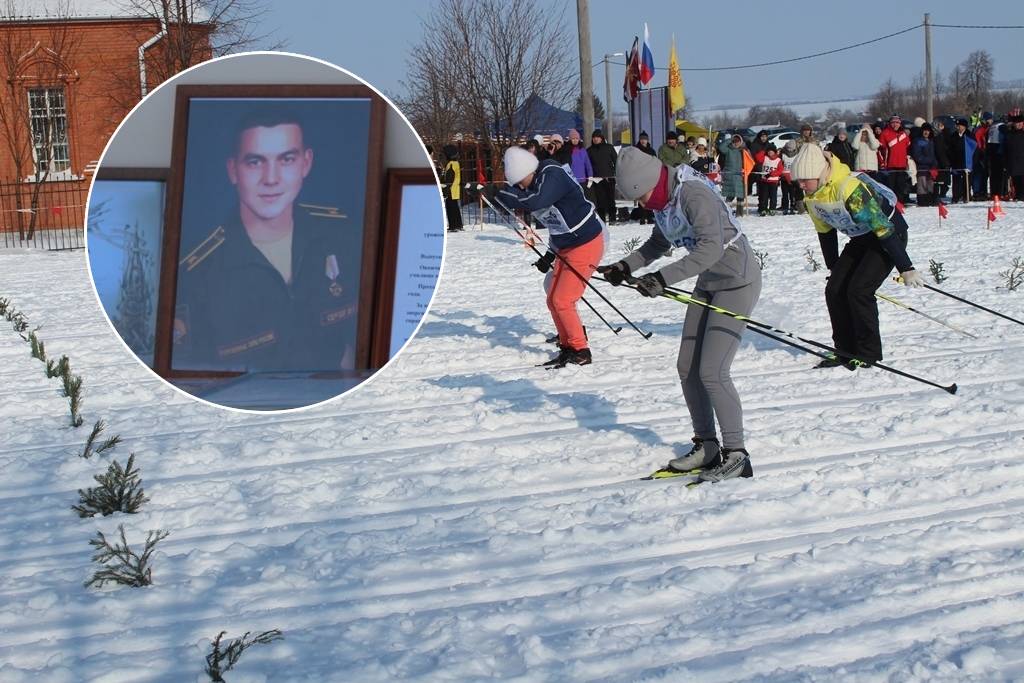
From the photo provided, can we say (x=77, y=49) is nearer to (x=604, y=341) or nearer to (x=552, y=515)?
(x=604, y=341)

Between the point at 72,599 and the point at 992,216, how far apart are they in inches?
613

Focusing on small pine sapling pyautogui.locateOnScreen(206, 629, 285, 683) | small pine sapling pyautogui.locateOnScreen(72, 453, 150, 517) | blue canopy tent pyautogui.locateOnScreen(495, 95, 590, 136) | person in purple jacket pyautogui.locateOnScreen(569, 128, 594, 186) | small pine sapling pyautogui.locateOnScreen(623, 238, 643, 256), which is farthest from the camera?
blue canopy tent pyautogui.locateOnScreen(495, 95, 590, 136)

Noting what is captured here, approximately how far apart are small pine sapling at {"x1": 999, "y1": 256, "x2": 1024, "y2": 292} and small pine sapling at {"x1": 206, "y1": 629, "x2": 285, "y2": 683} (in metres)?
9.33

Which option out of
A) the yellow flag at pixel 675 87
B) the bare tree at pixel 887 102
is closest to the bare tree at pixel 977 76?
the bare tree at pixel 887 102

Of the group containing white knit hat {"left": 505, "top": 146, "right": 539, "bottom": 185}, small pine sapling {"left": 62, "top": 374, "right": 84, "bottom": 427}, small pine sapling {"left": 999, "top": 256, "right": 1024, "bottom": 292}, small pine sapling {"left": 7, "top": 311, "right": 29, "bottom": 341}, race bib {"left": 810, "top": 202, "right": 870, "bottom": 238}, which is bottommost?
small pine sapling {"left": 62, "top": 374, "right": 84, "bottom": 427}

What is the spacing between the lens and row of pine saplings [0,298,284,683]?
3891 mm

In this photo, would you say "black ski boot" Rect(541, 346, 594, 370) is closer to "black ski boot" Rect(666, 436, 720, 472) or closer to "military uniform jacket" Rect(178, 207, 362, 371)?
"black ski boot" Rect(666, 436, 720, 472)

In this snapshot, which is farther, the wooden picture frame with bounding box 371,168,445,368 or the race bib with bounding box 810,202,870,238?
the race bib with bounding box 810,202,870,238

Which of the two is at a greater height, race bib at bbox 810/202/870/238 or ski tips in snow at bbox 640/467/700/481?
race bib at bbox 810/202/870/238

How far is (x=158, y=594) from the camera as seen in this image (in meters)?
4.57

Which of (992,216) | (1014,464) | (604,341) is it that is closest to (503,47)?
(992,216)

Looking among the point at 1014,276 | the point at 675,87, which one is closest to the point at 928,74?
the point at 675,87

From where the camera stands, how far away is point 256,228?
1.84m

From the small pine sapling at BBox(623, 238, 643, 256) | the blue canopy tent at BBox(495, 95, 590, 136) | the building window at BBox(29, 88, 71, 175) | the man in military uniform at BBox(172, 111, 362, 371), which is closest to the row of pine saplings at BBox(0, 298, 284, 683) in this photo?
the man in military uniform at BBox(172, 111, 362, 371)
